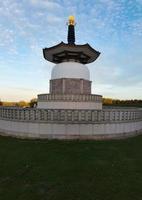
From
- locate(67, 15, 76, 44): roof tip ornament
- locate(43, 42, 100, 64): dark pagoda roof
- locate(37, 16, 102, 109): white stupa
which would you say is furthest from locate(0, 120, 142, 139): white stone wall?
locate(67, 15, 76, 44): roof tip ornament

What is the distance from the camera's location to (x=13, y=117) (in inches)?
592

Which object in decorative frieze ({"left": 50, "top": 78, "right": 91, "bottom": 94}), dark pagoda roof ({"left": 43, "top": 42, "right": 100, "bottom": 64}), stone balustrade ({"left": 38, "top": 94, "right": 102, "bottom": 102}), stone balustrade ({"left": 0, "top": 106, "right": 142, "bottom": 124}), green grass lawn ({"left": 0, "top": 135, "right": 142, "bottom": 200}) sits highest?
dark pagoda roof ({"left": 43, "top": 42, "right": 100, "bottom": 64})

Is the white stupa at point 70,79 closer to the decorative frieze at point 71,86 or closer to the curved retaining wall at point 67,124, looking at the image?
the decorative frieze at point 71,86

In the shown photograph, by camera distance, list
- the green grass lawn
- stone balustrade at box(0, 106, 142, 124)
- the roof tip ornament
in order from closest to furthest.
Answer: the green grass lawn, stone balustrade at box(0, 106, 142, 124), the roof tip ornament

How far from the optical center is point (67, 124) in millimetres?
13688

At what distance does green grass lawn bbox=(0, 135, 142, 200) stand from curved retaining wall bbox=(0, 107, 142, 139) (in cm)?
148

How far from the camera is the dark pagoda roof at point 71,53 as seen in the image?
2011 cm

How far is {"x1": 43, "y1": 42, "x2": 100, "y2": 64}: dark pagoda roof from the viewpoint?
2011 centimetres

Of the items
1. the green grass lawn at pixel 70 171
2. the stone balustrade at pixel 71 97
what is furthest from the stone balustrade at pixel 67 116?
the stone balustrade at pixel 71 97

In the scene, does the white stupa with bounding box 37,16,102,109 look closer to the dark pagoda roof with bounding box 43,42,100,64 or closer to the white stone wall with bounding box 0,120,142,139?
the dark pagoda roof with bounding box 43,42,100,64

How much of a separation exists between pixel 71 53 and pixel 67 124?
30.2 feet

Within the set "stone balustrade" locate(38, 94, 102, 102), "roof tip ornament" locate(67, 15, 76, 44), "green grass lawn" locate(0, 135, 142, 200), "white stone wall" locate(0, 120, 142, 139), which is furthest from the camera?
"roof tip ornament" locate(67, 15, 76, 44)

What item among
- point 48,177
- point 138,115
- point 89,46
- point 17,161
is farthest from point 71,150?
point 89,46

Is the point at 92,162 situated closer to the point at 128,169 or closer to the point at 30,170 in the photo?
the point at 128,169
